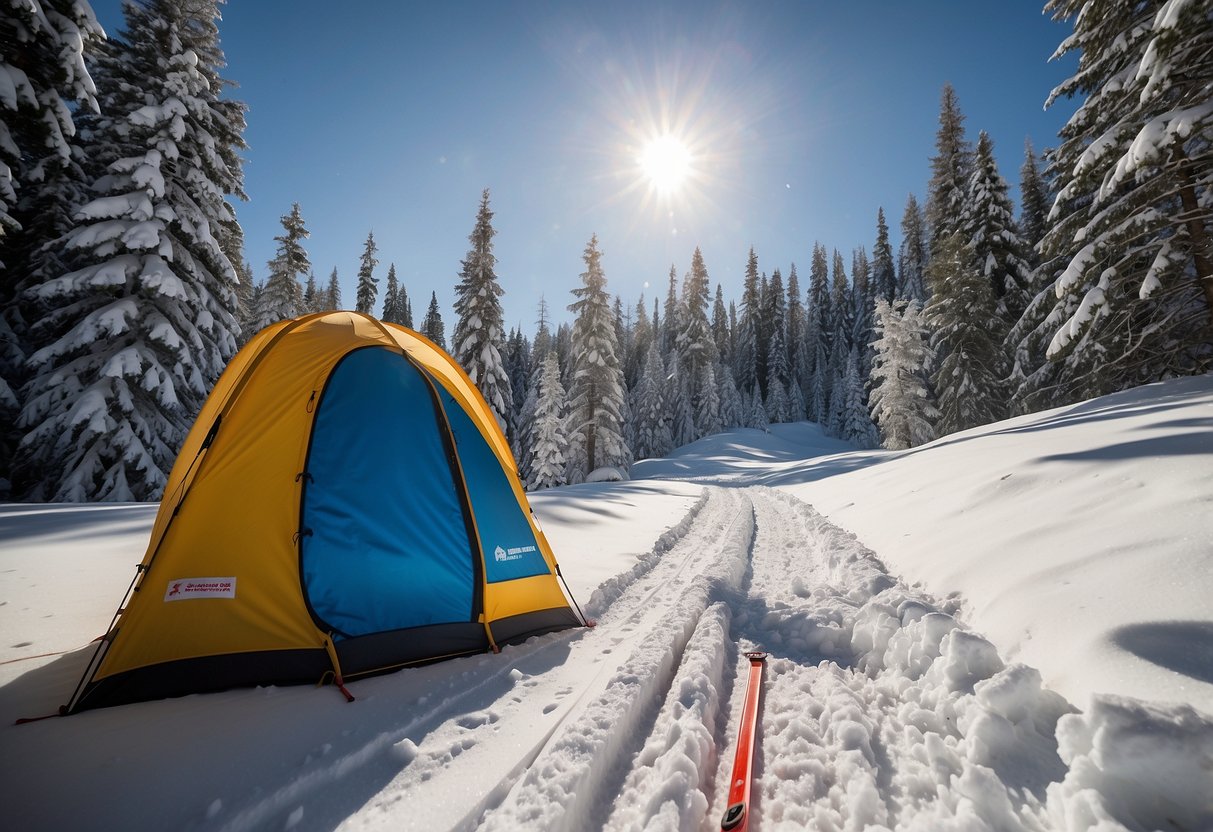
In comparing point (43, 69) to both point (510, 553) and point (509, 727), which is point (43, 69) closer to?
point (510, 553)

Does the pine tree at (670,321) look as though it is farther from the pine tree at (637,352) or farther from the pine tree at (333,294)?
the pine tree at (333,294)

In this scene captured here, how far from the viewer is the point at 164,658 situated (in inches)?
112

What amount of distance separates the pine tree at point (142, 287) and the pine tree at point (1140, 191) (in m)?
20.8

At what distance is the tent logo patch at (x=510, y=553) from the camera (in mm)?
3802

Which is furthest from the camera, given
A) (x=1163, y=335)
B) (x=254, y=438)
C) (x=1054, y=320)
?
(x=1054, y=320)

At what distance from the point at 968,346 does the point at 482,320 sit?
77.4ft

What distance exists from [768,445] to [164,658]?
4582 cm

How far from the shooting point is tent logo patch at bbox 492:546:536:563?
380 cm

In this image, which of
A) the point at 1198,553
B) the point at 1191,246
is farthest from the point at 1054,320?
the point at 1198,553

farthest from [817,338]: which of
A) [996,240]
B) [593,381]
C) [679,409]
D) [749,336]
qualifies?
[593,381]

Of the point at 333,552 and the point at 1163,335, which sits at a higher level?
the point at 1163,335

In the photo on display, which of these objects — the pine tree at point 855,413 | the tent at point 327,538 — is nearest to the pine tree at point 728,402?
the pine tree at point 855,413

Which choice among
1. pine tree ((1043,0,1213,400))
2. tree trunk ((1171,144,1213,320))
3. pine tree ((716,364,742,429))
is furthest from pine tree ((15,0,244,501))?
pine tree ((716,364,742,429))

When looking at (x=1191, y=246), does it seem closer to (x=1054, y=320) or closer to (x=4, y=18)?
(x=1054, y=320)
